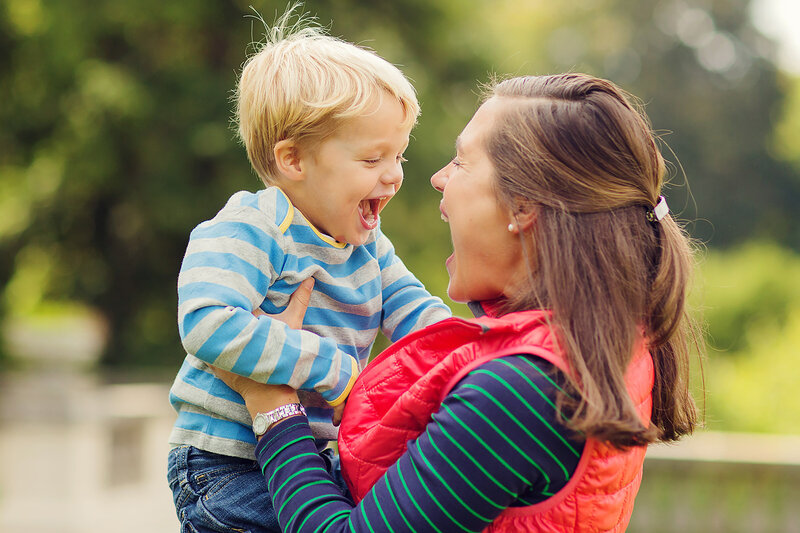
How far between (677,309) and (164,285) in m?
12.7

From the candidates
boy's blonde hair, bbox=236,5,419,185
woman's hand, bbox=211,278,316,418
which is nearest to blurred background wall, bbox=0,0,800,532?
boy's blonde hair, bbox=236,5,419,185

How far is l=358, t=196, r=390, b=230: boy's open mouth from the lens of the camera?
2059 mm

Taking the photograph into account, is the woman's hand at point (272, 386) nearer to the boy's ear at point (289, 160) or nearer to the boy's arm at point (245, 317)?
the boy's arm at point (245, 317)

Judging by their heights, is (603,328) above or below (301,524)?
above

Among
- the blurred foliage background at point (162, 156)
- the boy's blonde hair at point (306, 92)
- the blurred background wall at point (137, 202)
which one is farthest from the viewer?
the blurred foliage background at point (162, 156)

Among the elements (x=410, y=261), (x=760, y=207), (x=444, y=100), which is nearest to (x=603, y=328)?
(x=410, y=261)

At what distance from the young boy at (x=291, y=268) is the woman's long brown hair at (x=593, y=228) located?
379mm

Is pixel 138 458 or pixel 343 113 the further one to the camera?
pixel 138 458


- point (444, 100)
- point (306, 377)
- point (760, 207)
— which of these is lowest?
point (760, 207)

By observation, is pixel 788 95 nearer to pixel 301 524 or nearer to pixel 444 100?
pixel 444 100

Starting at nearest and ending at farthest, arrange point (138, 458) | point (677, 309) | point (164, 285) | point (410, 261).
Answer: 1. point (677, 309)
2. point (138, 458)
3. point (410, 261)
4. point (164, 285)

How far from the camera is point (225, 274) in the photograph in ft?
5.80

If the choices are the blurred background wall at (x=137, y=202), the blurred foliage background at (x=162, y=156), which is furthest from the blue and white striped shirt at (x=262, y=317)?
the blurred foliage background at (x=162, y=156)

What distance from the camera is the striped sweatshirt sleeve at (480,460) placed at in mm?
1495
